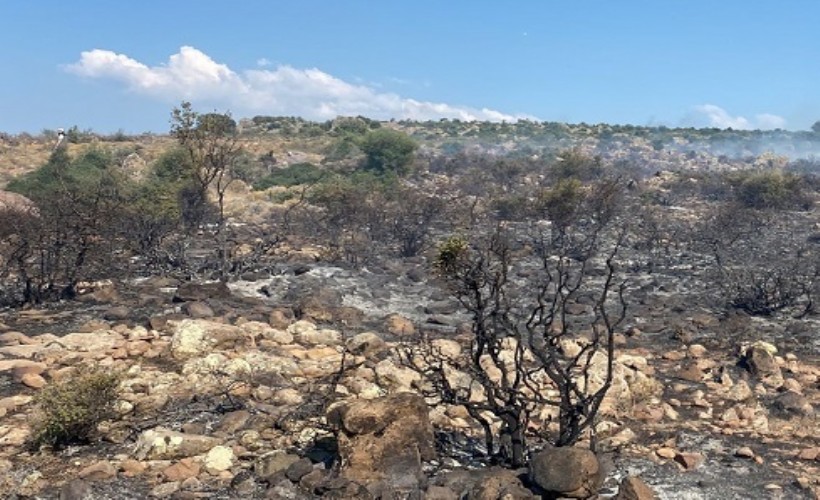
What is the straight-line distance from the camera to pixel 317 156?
4475cm

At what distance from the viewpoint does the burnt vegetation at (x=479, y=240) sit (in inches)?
269

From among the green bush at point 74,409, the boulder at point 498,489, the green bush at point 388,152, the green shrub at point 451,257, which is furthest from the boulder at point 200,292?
the green bush at point 388,152

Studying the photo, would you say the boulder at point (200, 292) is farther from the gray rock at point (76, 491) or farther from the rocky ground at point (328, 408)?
the gray rock at point (76, 491)

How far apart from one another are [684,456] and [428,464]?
8.27 feet

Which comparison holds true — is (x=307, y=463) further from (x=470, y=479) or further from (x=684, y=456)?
(x=684, y=456)

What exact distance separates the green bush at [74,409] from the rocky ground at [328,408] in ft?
0.47

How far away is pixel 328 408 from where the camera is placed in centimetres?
704

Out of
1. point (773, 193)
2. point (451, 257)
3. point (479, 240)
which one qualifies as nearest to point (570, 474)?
point (451, 257)

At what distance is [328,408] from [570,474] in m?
2.76

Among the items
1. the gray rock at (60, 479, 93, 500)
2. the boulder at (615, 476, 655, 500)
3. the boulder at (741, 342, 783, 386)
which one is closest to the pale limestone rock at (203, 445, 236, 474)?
the gray rock at (60, 479, 93, 500)

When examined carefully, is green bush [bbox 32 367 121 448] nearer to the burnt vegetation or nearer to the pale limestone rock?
the pale limestone rock

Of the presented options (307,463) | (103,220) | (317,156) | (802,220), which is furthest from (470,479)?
→ (317,156)

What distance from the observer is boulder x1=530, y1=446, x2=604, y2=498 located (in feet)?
17.4

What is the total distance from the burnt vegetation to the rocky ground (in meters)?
0.55
